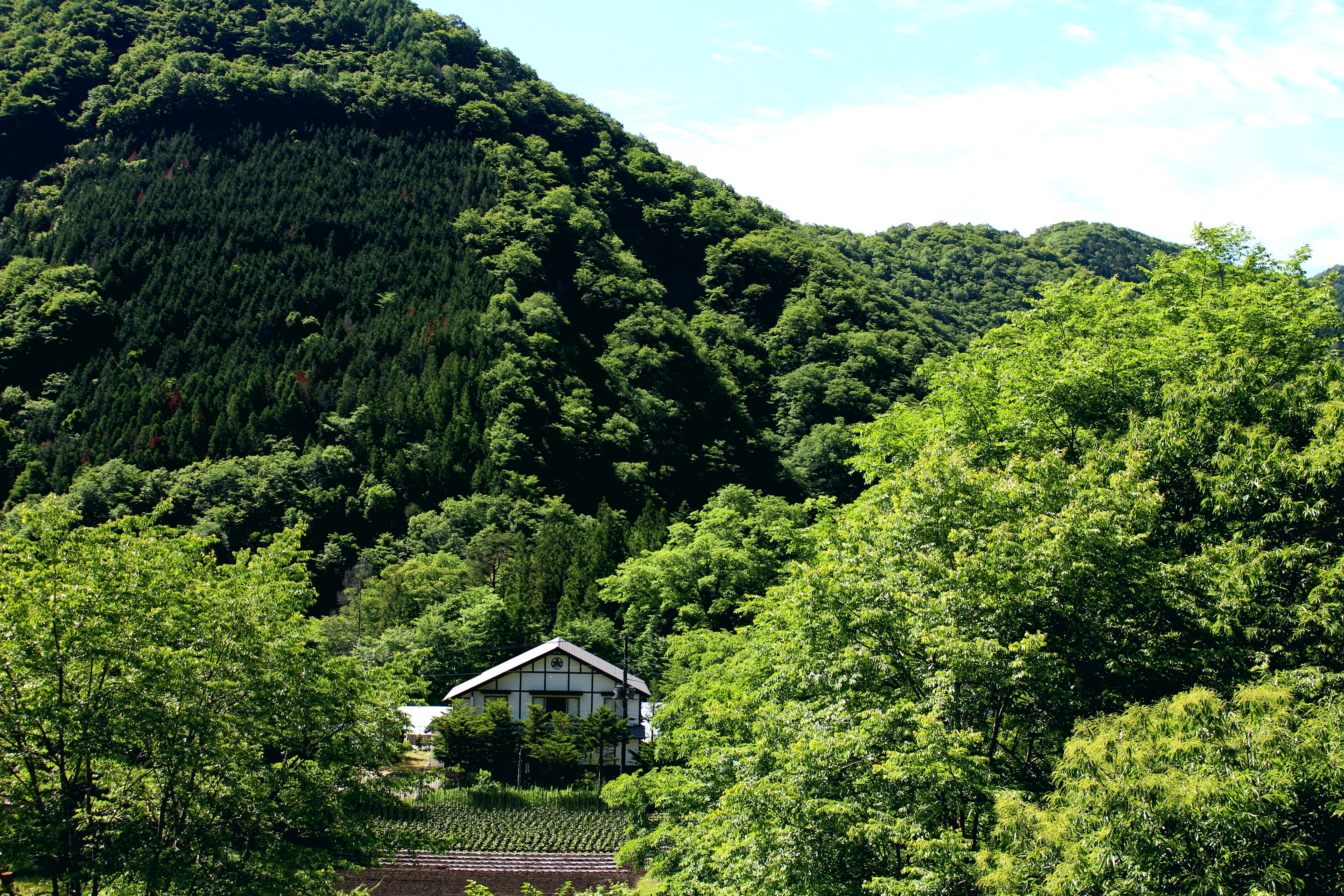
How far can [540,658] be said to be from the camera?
44.2 m

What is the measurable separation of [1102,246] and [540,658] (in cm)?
16726

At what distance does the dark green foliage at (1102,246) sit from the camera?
165 metres

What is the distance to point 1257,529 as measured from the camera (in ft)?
43.6

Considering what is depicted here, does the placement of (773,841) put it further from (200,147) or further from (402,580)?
(200,147)

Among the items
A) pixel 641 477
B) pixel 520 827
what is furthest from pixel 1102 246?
pixel 520 827

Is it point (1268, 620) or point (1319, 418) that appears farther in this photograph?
point (1319, 418)

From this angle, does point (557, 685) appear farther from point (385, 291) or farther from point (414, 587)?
point (385, 291)

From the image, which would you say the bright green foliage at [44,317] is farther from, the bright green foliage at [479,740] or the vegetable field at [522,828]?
the vegetable field at [522,828]

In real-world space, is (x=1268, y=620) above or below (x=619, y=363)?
below

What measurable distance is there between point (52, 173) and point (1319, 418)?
5810 inches

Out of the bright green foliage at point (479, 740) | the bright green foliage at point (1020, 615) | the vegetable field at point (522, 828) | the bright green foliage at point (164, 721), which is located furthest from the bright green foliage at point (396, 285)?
the bright green foliage at point (1020, 615)

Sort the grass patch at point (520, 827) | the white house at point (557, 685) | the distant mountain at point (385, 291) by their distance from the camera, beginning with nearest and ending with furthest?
the grass patch at point (520, 827), the white house at point (557, 685), the distant mountain at point (385, 291)

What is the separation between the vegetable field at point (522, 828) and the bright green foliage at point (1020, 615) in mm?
15712

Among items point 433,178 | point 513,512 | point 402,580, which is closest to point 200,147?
point 433,178
